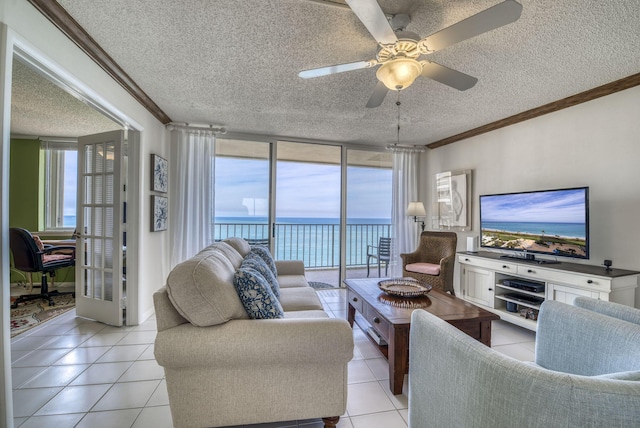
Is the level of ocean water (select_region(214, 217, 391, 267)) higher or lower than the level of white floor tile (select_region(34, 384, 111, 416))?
higher

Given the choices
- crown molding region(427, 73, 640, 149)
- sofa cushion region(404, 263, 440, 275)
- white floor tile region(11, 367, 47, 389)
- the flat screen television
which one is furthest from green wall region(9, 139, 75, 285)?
crown molding region(427, 73, 640, 149)

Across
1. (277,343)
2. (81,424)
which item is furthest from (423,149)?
(81,424)

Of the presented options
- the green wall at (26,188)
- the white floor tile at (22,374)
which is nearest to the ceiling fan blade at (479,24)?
the white floor tile at (22,374)

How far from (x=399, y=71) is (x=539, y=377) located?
1.58 metres

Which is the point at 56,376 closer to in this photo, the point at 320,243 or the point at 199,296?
the point at 199,296

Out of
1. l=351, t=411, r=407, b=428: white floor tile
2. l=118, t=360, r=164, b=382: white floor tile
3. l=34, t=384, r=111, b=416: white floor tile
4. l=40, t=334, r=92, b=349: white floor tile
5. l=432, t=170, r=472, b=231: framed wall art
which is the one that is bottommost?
l=34, t=384, r=111, b=416: white floor tile

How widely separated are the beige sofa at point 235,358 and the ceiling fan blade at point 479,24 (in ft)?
5.18

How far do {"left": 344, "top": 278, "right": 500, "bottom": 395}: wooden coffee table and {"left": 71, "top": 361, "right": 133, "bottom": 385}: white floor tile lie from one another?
6.26 ft

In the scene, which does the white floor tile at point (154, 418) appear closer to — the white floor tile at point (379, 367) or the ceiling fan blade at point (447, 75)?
the white floor tile at point (379, 367)

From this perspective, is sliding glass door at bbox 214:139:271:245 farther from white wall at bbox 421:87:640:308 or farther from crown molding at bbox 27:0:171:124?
white wall at bbox 421:87:640:308

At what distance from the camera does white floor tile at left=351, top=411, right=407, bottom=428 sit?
1.56m

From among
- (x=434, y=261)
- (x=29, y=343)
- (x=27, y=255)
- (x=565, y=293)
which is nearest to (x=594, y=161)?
(x=565, y=293)

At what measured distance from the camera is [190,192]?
12.2 feet

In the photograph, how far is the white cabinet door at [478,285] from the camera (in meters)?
3.12
